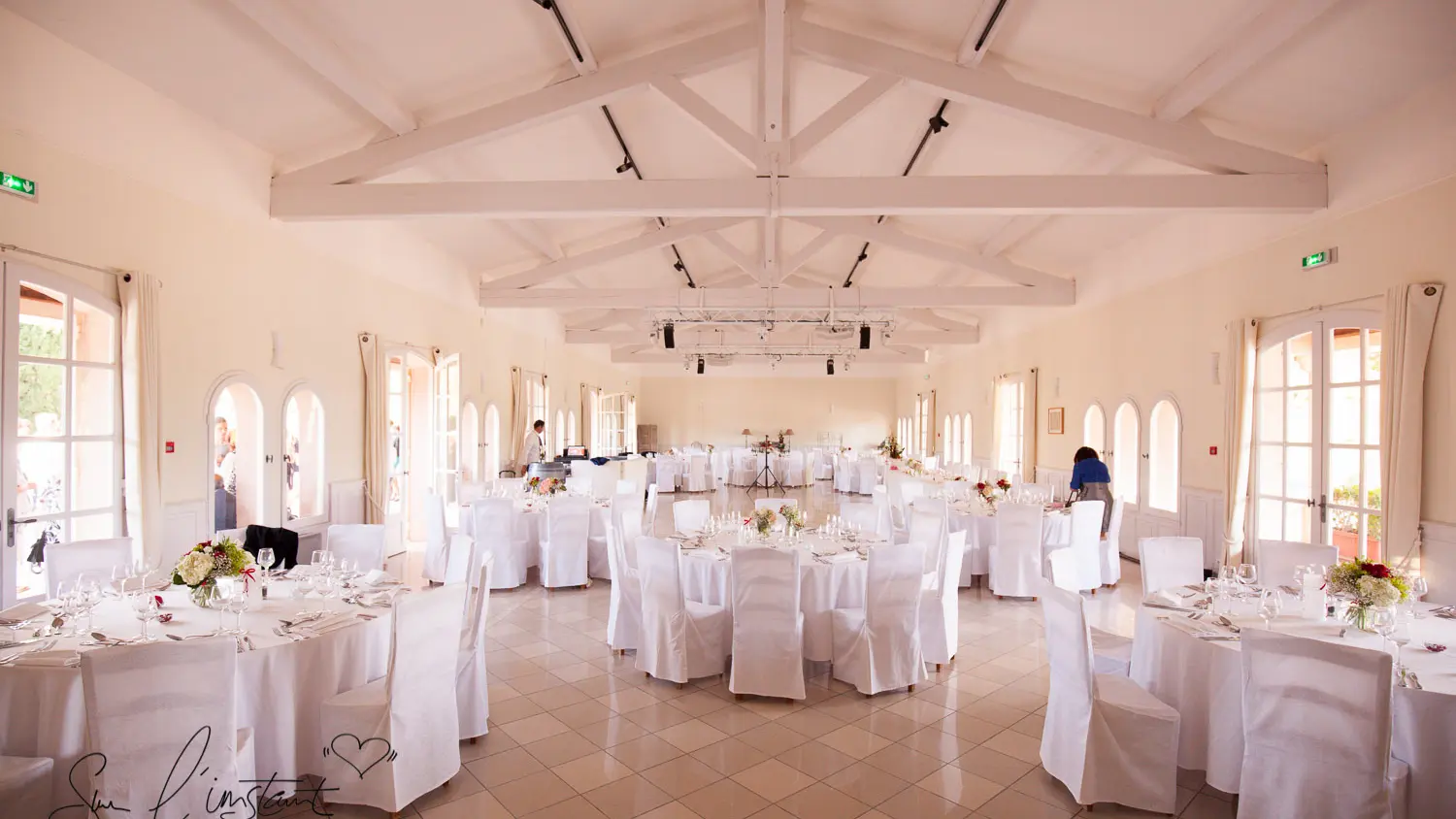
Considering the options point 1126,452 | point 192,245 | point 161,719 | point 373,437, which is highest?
point 192,245

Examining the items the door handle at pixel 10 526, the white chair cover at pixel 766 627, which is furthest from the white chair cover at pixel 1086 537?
the door handle at pixel 10 526

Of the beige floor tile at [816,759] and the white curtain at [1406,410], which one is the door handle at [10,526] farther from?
the white curtain at [1406,410]

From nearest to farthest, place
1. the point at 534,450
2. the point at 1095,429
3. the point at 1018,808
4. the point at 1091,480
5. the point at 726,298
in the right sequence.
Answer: the point at 1018,808, the point at 1091,480, the point at 1095,429, the point at 726,298, the point at 534,450

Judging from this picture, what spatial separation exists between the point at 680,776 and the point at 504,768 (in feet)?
2.93

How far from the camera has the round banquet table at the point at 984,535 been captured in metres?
7.21

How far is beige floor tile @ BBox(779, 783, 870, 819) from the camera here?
3.17m

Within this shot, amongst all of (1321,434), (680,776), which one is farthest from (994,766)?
(1321,434)

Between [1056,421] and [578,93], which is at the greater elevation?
[578,93]

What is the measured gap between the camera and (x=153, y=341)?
489 cm

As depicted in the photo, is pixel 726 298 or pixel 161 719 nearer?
pixel 161 719

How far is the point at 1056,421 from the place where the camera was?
10898 millimetres

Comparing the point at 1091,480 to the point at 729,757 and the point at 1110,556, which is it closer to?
the point at 1110,556

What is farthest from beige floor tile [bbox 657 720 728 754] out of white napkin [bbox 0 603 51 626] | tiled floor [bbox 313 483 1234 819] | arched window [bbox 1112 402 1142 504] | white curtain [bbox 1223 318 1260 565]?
arched window [bbox 1112 402 1142 504]

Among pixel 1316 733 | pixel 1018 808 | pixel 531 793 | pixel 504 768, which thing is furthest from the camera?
pixel 504 768
